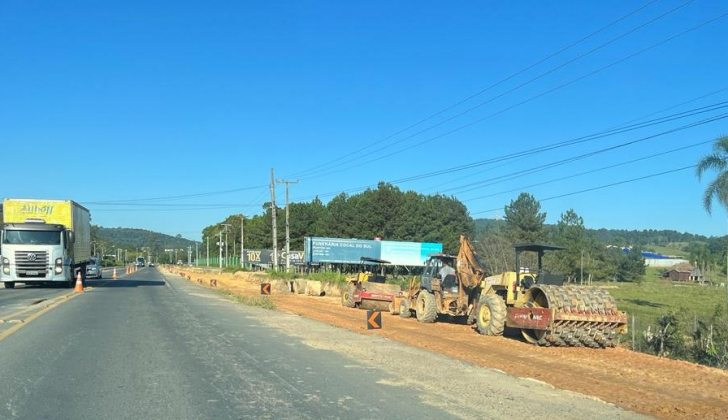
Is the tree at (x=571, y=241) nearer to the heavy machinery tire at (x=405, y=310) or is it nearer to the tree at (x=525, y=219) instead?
the tree at (x=525, y=219)

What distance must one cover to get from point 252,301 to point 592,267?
73704mm

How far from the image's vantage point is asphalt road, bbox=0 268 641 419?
7.30m

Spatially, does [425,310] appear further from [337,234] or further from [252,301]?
[337,234]

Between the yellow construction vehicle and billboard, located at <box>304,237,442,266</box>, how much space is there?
1699 inches

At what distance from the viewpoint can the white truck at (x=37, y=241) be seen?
32.3 m

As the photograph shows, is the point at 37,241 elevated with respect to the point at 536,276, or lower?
elevated

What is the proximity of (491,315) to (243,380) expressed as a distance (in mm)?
9889

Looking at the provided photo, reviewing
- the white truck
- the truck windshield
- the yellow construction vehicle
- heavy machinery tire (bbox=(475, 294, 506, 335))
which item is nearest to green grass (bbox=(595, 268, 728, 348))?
the yellow construction vehicle

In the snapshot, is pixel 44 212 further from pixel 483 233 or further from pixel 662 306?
pixel 483 233

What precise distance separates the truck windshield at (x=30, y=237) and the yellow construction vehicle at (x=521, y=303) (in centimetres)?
2060

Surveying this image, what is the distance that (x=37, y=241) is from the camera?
107ft

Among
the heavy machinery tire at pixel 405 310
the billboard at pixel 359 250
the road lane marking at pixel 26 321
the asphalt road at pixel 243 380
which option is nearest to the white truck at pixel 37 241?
the road lane marking at pixel 26 321

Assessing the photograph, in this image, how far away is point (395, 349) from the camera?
1309 cm

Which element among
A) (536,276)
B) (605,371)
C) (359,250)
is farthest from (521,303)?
(359,250)
